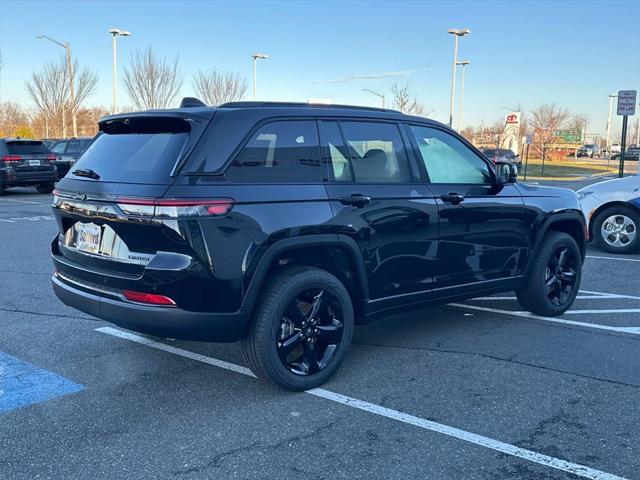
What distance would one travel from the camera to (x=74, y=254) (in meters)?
4.03

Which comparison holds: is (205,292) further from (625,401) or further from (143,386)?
(625,401)

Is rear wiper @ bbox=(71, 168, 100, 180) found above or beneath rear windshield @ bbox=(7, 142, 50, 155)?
beneath

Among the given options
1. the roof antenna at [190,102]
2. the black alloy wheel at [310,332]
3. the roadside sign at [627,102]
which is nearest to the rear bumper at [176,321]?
the black alloy wheel at [310,332]

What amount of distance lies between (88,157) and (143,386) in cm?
161

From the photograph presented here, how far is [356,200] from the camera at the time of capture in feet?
13.4

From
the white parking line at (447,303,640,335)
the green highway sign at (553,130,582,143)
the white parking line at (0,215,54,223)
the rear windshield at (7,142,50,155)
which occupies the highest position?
the green highway sign at (553,130,582,143)

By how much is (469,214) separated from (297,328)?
1799 mm

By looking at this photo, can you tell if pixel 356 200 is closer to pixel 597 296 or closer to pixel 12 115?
pixel 597 296

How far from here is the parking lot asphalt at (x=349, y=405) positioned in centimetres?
308

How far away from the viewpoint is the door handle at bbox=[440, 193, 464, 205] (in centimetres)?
468

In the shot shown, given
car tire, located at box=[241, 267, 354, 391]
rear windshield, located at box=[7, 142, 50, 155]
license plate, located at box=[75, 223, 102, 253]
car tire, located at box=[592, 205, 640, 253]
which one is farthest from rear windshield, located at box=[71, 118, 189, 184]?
rear windshield, located at box=[7, 142, 50, 155]

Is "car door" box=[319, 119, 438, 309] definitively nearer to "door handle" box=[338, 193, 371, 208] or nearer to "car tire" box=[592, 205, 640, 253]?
"door handle" box=[338, 193, 371, 208]

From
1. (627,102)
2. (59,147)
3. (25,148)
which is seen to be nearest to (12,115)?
(59,147)

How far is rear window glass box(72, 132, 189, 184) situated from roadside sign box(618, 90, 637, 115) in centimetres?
1705
